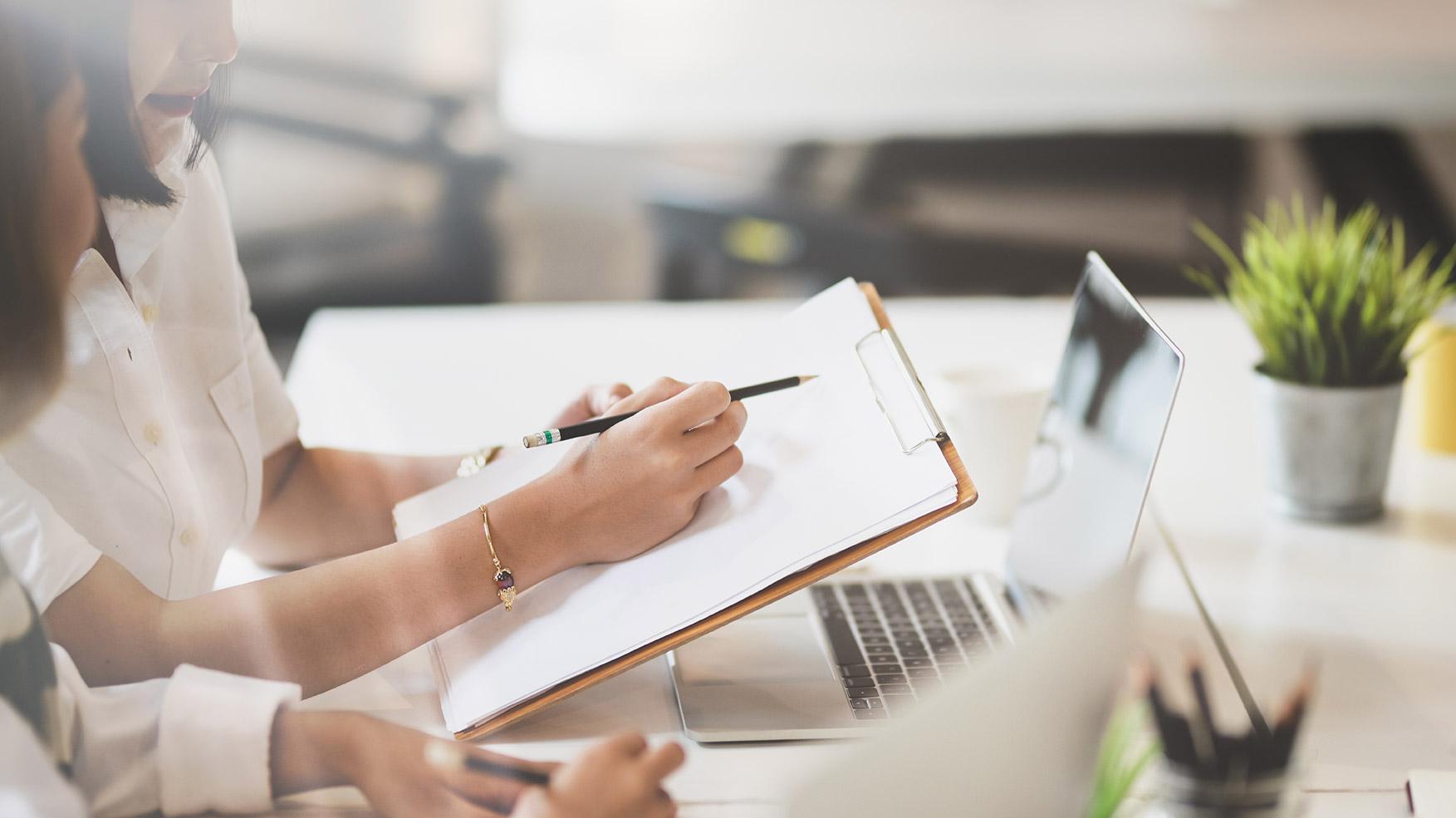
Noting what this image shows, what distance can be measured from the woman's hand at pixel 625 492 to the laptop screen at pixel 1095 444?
18cm

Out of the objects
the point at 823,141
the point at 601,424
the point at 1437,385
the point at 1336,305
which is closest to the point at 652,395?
the point at 601,424

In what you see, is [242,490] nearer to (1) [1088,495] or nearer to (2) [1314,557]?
(1) [1088,495]

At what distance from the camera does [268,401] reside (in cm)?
A: 66

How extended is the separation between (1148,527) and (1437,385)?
9.8 inches

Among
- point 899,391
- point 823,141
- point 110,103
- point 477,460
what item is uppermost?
point 110,103

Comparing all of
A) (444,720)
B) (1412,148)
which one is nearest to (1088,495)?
(444,720)

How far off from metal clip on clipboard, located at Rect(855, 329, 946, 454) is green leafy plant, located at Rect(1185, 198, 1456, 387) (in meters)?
0.31

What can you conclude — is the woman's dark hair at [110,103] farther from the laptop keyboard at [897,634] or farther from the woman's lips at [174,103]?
the laptop keyboard at [897,634]

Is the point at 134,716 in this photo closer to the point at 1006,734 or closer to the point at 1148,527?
the point at 1006,734

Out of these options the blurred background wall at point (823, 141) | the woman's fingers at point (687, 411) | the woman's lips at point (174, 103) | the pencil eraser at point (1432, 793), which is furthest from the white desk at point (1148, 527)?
the blurred background wall at point (823, 141)

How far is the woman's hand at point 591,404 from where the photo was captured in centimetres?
62

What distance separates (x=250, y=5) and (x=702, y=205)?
1.59 meters

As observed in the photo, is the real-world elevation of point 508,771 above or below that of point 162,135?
below

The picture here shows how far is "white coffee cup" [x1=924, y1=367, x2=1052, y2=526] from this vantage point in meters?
0.73
